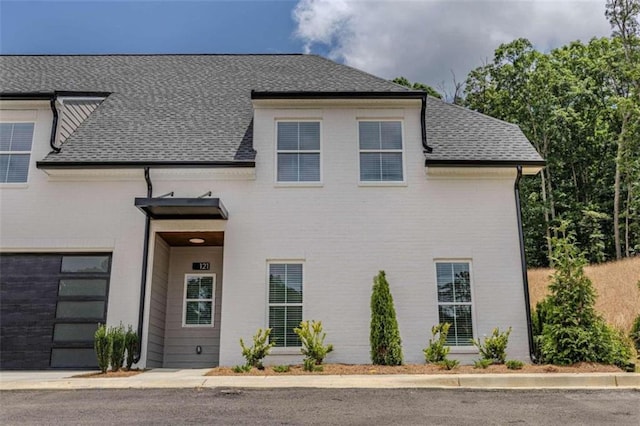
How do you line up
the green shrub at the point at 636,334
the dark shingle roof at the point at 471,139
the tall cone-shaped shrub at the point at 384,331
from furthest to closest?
the dark shingle roof at the point at 471,139
the green shrub at the point at 636,334
the tall cone-shaped shrub at the point at 384,331

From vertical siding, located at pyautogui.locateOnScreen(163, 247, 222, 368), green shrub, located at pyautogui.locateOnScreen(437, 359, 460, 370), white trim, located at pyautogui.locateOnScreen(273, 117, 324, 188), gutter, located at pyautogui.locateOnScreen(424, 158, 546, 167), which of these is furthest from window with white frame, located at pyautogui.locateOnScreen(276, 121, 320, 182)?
green shrub, located at pyautogui.locateOnScreen(437, 359, 460, 370)

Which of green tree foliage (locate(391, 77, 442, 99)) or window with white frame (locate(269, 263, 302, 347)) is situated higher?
green tree foliage (locate(391, 77, 442, 99))

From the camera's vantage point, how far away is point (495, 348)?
10.6m

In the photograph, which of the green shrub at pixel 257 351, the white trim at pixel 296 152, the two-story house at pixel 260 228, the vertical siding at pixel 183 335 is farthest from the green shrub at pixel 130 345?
the white trim at pixel 296 152

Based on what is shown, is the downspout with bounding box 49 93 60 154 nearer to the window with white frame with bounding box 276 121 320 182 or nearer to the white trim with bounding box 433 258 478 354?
the window with white frame with bounding box 276 121 320 182

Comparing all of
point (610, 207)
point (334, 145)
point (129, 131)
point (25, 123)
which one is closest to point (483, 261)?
point (334, 145)

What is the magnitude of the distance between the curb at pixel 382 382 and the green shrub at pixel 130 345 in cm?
194

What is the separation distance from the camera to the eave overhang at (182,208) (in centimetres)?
1075

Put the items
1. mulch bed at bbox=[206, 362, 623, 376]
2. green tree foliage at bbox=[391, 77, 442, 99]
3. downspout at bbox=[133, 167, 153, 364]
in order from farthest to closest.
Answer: green tree foliage at bbox=[391, 77, 442, 99] < downspout at bbox=[133, 167, 153, 364] < mulch bed at bbox=[206, 362, 623, 376]

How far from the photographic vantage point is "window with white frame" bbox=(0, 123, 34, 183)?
12318 mm

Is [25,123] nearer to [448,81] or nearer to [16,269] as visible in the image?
[16,269]

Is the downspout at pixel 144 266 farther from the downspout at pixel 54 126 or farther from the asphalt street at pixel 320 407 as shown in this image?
the asphalt street at pixel 320 407

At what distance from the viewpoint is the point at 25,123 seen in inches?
499

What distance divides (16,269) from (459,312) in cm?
1001
